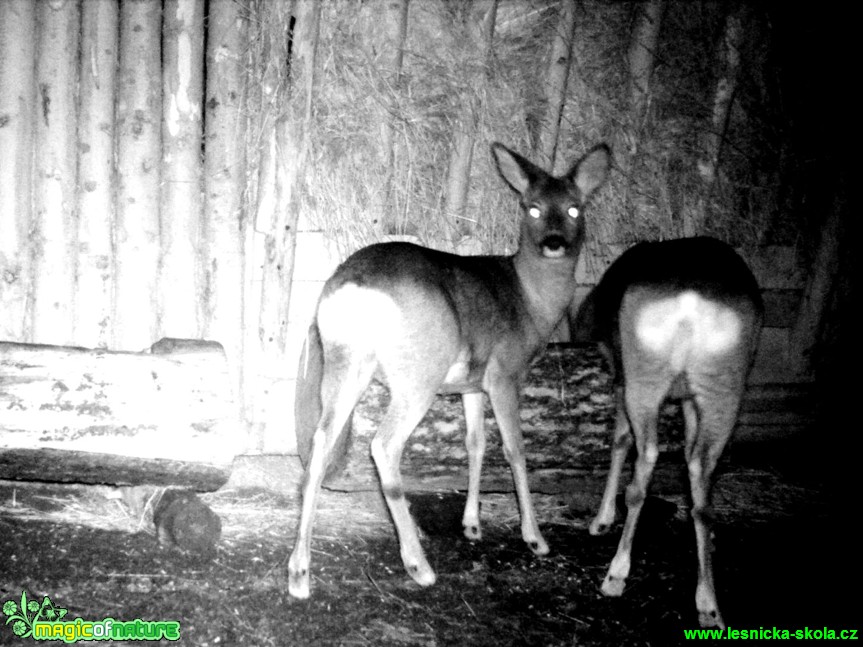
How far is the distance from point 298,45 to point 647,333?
130 inches

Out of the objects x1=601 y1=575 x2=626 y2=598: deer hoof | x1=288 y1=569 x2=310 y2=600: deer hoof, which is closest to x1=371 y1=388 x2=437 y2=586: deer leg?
x1=288 y1=569 x2=310 y2=600: deer hoof

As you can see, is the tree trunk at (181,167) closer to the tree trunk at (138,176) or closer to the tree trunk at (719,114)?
the tree trunk at (138,176)

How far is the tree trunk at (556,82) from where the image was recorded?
5.92 meters

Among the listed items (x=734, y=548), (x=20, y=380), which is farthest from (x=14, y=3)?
(x=734, y=548)

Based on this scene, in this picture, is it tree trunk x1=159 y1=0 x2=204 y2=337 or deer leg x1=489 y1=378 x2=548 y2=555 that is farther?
tree trunk x1=159 y1=0 x2=204 y2=337

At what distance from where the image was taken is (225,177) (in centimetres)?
518

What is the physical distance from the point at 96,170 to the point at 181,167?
58 cm

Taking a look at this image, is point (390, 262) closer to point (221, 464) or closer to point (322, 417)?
point (322, 417)

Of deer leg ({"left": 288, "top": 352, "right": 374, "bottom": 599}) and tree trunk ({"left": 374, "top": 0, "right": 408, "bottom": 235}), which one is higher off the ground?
tree trunk ({"left": 374, "top": 0, "right": 408, "bottom": 235})

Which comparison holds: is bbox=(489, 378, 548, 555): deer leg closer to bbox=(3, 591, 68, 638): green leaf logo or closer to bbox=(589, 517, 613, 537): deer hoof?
bbox=(589, 517, 613, 537): deer hoof

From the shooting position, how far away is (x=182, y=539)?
405cm

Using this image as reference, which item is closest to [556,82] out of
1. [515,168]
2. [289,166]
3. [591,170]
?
[591,170]

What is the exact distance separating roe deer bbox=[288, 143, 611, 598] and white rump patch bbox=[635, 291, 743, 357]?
1.08 m

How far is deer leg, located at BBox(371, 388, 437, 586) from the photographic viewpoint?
4129 mm
